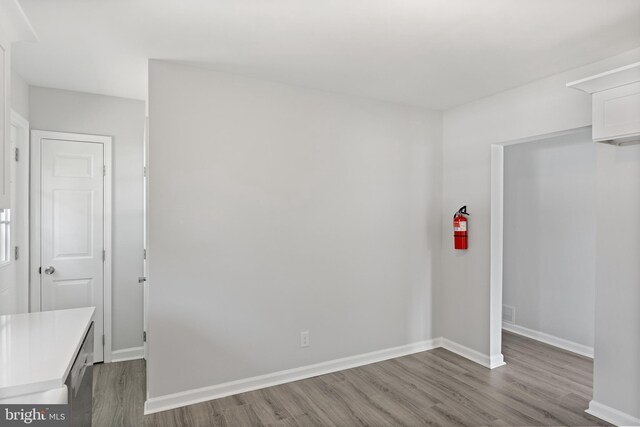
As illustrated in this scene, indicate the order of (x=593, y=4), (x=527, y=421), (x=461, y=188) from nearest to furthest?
(x=593, y=4) < (x=527, y=421) < (x=461, y=188)

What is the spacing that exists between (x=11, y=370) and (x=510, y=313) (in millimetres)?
4724

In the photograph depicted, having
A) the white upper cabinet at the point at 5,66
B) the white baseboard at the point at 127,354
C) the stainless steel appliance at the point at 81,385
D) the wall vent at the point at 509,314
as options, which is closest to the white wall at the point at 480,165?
the wall vent at the point at 509,314

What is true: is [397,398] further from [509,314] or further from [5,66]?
[5,66]

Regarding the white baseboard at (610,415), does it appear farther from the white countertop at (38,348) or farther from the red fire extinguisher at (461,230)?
the white countertop at (38,348)

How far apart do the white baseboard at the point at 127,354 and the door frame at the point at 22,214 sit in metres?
0.85

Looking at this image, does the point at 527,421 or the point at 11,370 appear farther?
the point at 527,421

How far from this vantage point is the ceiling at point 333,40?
203 centimetres

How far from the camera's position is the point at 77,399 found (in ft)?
5.33

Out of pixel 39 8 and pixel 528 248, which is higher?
pixel 39 8

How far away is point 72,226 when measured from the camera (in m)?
3.41

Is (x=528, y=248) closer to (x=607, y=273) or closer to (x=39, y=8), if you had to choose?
(x=607, y=273)

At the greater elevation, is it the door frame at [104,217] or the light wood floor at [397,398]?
the door frame at [104,217]

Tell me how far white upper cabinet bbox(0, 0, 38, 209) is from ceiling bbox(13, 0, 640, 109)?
1.21 ft

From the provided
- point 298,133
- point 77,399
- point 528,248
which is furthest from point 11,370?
point 528,248
